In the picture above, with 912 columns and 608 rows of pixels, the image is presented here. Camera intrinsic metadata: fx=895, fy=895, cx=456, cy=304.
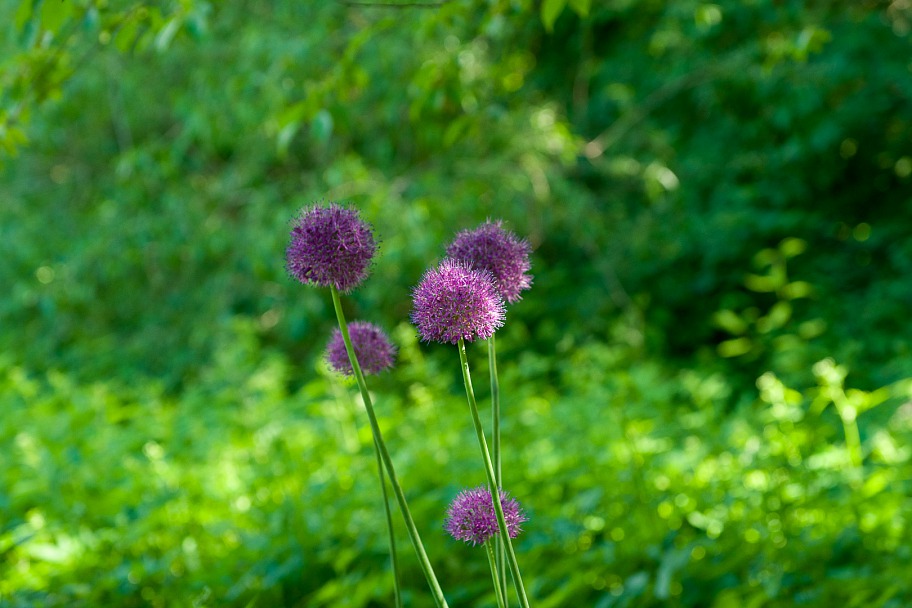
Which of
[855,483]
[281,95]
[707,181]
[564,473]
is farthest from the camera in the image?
[707,181]

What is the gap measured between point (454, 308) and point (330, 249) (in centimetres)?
18

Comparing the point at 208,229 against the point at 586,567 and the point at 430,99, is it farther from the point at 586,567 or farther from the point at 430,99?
the point at 586,567

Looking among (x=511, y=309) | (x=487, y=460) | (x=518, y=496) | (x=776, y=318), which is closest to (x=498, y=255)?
(x=487, y=460)

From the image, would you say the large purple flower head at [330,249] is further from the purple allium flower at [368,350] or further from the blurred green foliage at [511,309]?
the blurred green foliage at [511,309]

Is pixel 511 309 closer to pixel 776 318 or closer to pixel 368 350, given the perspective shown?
pixel 776 318

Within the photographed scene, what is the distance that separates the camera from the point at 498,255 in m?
1.20

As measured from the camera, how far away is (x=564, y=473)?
3010mm

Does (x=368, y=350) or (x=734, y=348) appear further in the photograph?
(x=734, y=348)

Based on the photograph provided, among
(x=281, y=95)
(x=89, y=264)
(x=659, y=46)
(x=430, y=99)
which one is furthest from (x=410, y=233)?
(x=89, y=264)

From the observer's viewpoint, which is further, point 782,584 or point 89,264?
point 89,264

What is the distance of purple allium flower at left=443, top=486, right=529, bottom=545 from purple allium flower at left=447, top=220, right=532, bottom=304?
26 cm

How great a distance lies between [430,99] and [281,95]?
173 cm

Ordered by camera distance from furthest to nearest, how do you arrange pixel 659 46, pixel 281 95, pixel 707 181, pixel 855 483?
1. pixel 707 181
2. pixel 659 46
3. pixel 281 95
4. pixel 855 483

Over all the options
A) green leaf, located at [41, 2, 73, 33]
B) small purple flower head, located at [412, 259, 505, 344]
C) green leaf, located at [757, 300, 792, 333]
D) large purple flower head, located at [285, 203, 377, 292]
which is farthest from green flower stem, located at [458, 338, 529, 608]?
green leaf, located at [757, 300, 792, 333]
